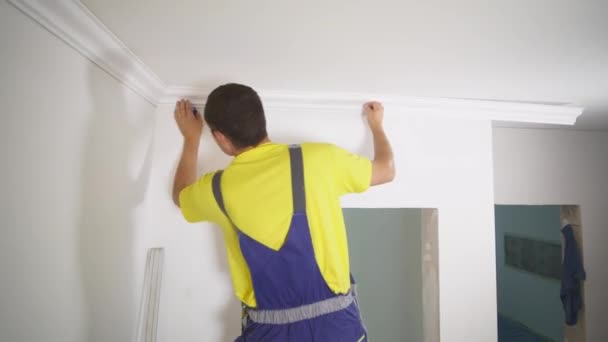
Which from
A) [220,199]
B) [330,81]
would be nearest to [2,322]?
[220,199]

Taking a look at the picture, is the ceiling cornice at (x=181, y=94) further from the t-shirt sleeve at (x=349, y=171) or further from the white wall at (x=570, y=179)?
the white wall at (x=570, y=179)

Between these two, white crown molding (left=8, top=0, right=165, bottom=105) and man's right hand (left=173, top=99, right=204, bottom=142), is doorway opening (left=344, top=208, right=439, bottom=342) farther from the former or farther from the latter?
white crown molding (left=8, top=0, right=165, bottom=105)

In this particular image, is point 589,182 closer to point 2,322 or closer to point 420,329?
point 420,329

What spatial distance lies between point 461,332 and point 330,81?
141 centimetres

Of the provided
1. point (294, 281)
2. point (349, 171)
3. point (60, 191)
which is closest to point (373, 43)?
point (349, 171)

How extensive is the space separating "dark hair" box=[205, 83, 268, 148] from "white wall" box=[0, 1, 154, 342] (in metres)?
0.35

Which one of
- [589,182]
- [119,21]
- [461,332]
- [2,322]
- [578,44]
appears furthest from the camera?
[589,182]

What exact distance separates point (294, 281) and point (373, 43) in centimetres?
74

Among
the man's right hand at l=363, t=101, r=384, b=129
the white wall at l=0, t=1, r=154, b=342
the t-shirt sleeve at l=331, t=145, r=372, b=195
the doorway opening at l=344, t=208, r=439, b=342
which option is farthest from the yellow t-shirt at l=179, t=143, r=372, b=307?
the doorway opening at l=344, t=208, r=439, b=342

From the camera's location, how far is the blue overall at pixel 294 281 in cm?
76

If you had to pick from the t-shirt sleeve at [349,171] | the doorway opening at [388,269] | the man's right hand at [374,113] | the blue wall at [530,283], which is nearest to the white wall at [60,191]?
the t-shirt sleeve at [349,171]

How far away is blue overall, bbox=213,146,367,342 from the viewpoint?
0.76 meters

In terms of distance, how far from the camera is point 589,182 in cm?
217

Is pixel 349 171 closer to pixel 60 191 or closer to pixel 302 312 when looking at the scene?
pixel 302 312
